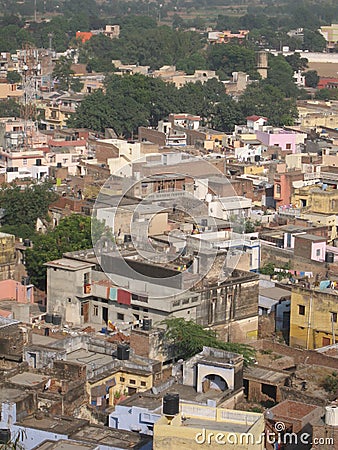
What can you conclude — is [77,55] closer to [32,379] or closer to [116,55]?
[116,55]

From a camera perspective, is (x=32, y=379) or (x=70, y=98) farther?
(x=70, y=98)

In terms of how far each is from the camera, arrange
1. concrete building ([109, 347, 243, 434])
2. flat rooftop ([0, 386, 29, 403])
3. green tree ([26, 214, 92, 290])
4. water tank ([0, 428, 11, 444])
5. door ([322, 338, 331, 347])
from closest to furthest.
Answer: water tank ([0, 428, 11, 444])
flat rooftop ([0, 386, 29, 403])
concrete building ([109, 347, 243, 434])
door ([322, 338, 331, 347])
green tree ([26, 214, 92, 290])

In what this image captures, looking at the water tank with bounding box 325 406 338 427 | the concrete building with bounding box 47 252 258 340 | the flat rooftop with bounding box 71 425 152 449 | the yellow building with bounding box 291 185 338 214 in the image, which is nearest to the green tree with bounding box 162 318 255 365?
the concrete building with bounding box 47 252 258 340

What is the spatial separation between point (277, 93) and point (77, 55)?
14.7 metres

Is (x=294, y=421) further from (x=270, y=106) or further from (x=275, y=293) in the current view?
(x=270, y=106)

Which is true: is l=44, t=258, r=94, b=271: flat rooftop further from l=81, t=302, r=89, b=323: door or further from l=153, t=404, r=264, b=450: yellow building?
l=153, t=404, r=264, b=450: yellow building

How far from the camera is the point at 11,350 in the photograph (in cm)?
1321

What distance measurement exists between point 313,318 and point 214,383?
3400mm

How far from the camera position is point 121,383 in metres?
12.6

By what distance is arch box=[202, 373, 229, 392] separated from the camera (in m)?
12.0

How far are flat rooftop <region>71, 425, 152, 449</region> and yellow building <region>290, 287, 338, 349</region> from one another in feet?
17.0

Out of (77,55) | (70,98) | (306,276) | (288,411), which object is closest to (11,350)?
(288,411)

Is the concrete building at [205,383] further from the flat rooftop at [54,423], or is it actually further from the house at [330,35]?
the house at [330,35]

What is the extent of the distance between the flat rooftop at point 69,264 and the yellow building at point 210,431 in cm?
693
